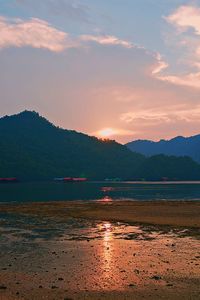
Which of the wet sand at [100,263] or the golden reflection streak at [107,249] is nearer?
the wet sand at [100,263]

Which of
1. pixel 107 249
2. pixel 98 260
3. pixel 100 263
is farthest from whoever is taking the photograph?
pixel 107 249

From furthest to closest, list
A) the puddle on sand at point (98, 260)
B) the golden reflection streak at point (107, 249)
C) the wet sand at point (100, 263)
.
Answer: the golden reflection streak at point (107, 249), the puddle on sand at point (98, 260), the wet sand at point (100, 263)

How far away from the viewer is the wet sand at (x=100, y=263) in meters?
16.9

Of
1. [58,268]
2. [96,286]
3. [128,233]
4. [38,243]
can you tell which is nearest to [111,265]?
[58,268]

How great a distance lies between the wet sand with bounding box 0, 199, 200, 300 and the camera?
16.9m

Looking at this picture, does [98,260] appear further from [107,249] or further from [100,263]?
[107,249]

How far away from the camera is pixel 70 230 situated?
38750mm

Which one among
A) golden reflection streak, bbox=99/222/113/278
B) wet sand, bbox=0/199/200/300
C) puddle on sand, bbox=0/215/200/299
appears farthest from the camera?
golden reflection streak, bbox=99/222/113/278

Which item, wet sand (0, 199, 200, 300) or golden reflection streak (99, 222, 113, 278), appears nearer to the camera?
wet sand (0, 199, 200, 300)

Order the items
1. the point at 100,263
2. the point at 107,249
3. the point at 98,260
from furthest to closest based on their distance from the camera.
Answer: the point at 107,249
the point at 98,260
the point at 100,263

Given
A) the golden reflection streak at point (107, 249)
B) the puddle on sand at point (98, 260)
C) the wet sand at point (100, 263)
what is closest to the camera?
the wet sand at point (100, 263)

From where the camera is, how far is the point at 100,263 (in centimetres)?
2262

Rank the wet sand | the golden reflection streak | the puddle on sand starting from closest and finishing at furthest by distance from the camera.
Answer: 1. the wet sand
2. the puddle on sand
3. the golden reflection streak

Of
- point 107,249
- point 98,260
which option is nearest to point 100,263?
point 98,260
